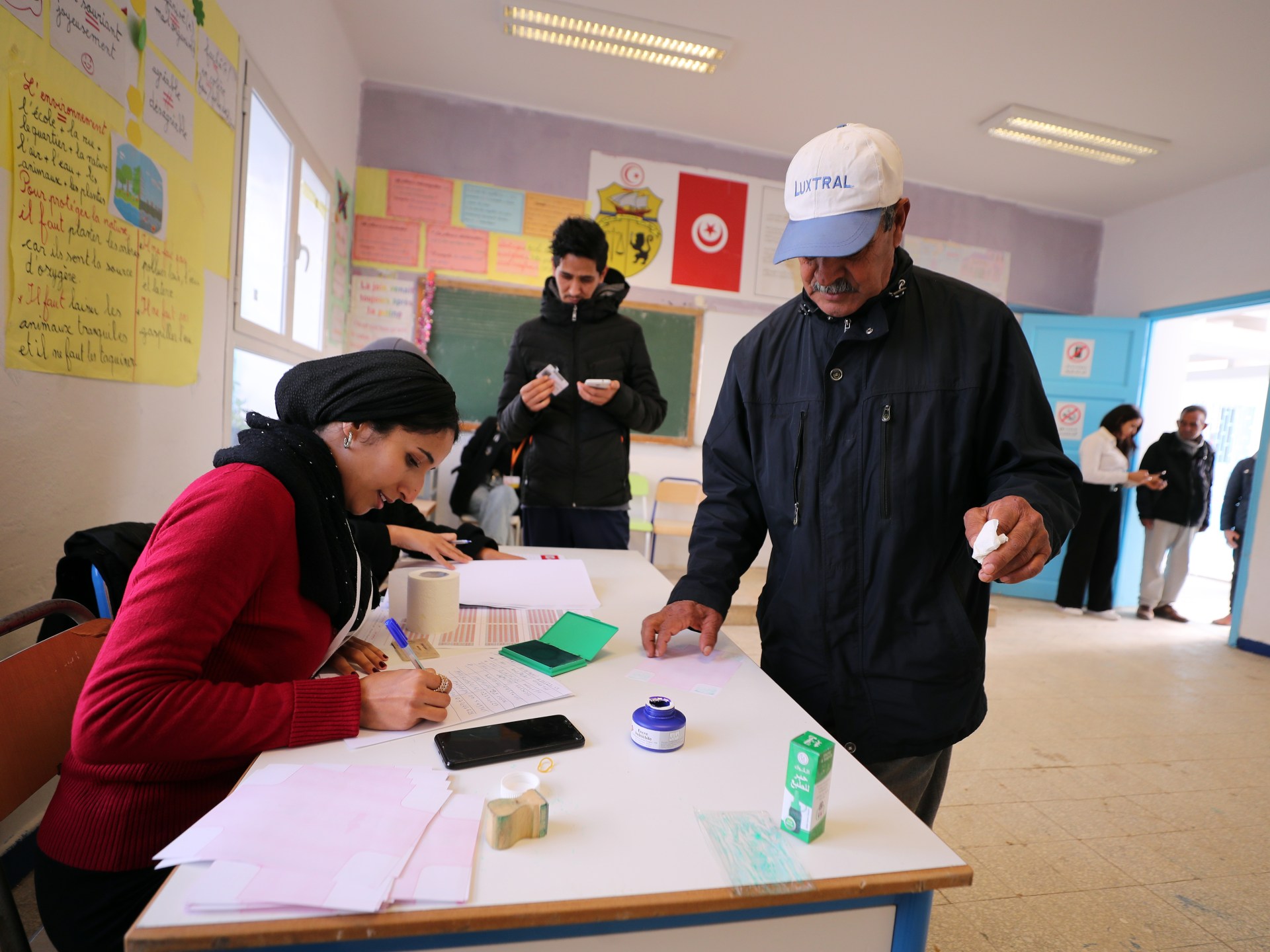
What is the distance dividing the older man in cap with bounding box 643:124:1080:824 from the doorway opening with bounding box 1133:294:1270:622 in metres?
5.41

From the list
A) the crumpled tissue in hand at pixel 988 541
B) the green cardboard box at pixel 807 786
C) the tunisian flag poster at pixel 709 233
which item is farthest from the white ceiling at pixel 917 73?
the green cardboard box at pixel 807 786

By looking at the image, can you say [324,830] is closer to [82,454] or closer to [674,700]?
[674,700]

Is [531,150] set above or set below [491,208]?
above

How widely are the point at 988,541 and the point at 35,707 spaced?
1.37m

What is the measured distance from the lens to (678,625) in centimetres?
128

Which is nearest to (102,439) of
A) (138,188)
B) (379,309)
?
(138,188)

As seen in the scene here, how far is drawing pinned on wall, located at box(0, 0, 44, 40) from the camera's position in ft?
4.19

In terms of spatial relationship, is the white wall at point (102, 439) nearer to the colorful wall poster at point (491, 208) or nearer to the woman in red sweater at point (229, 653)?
the woman in red sweater at point (229, 653)

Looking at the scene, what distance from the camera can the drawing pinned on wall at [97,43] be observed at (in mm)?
1437

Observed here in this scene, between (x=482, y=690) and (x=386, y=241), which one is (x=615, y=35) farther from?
(x=482, y=690)

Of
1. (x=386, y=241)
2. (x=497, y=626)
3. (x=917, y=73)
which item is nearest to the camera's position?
(x=497, y=626)

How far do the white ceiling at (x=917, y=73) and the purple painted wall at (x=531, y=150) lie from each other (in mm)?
77

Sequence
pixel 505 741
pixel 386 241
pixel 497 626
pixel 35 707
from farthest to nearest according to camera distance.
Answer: pixel 386 241
pixel 497 626
pixel 35 707
pixel 505 741

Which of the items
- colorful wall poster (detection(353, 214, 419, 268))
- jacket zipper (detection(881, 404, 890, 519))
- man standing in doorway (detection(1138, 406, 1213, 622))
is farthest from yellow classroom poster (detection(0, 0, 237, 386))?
man standing in doorway (detection(1138, 406, 1213, 622))
